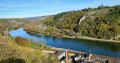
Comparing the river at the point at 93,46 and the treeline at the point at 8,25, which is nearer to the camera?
the river at the point at 93,46

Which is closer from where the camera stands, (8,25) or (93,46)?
(93,46)

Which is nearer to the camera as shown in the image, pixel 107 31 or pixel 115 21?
pixel 107 31

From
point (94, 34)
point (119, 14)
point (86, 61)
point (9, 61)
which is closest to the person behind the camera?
point (9, 61)

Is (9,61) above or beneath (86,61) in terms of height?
above

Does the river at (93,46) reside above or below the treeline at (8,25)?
below

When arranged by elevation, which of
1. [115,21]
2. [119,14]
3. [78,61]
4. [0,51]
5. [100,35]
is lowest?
[78,61]

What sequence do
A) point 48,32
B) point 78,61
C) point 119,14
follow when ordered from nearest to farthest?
1. point 78,61
2. point 119,14
3. point 48,32

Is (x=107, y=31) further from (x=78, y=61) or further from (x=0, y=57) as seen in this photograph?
(x=0, y=57)

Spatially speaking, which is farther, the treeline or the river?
the treeline

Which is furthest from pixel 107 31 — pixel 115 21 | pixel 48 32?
pixel 48 32

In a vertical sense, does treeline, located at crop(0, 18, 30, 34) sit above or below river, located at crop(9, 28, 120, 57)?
above

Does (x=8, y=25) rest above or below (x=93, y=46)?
above
